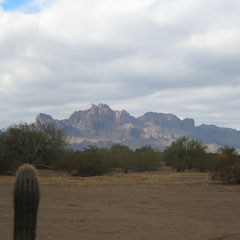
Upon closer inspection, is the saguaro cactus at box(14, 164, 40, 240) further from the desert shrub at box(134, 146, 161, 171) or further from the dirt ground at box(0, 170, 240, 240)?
the desert shrub at box(134, 146, 161, 171)

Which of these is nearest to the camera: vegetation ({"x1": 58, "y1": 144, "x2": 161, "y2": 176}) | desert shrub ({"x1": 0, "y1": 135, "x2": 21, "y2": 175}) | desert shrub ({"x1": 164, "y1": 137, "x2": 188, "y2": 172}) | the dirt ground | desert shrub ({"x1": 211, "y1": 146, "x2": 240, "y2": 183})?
the dirt ground

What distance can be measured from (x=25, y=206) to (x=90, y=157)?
39.8 m

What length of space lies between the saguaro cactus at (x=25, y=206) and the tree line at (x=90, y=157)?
2724cm

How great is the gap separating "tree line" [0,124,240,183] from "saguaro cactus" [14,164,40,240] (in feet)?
89.4

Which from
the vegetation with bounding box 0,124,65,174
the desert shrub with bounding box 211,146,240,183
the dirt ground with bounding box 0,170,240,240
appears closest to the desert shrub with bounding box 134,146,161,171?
the vegetation with bounding box 0,124,65,174

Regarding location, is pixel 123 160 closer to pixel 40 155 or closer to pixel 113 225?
pixel 40 155

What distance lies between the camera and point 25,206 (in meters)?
8.65

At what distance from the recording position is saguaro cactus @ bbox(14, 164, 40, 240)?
28.1 feet

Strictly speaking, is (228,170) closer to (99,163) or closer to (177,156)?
(99,163)

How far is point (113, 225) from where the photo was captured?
14.2 m

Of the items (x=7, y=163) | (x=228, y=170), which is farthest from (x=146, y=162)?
(x=228, y=170)

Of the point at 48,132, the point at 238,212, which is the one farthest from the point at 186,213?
the point at 48,132

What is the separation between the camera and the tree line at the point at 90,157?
36.9 m

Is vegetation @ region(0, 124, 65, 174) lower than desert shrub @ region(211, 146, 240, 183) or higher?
higher
